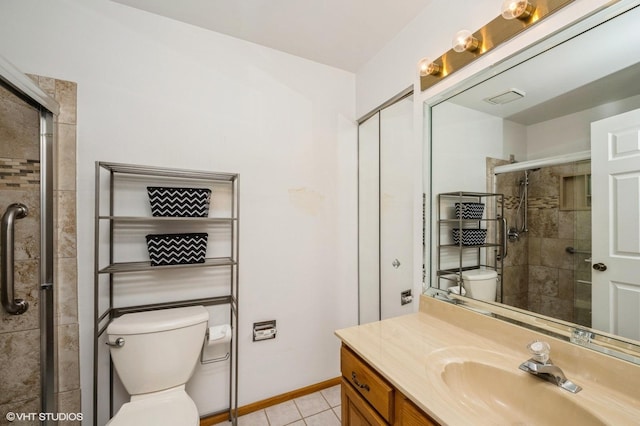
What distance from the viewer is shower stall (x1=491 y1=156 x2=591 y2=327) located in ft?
2.72

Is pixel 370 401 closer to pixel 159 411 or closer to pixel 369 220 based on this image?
pixel 159 411

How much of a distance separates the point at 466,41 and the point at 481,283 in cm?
105

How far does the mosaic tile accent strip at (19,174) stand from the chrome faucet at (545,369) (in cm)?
208

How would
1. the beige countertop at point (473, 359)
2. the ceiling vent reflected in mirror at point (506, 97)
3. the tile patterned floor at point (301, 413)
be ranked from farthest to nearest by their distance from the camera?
1. the tile patterned floor at point (301, 413)
2. the ceiling vent reflected in mirror at point (506, 97)
3. the beige countertop at point (473, 359)

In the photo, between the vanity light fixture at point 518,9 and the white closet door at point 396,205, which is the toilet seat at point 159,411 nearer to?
the white closet door at point 396,205

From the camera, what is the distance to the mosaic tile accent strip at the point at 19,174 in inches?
44.6

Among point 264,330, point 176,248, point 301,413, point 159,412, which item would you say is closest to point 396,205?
point 264,330

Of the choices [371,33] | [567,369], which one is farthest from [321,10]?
[567,369]

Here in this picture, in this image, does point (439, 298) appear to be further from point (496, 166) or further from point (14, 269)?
point (14, 269)

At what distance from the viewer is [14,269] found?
3.76 feet

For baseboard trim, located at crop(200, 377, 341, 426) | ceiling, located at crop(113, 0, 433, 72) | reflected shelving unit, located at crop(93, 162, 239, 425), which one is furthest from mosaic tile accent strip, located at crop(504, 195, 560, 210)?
baseboard trim, located at crop(200, 377, 341, 426)

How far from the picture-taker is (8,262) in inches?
44.1

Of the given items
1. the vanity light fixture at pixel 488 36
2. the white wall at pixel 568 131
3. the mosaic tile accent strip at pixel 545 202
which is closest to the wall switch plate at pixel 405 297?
the mosaic tile accent strip at pixel 545 202

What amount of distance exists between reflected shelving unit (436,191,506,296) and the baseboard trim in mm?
1219
